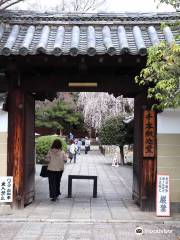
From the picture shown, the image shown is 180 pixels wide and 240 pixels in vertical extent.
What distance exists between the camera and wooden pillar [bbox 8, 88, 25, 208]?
36.7 feet

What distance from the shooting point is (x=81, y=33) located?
11.0 meters

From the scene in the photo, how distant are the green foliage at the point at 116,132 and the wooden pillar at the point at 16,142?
59.2 feet

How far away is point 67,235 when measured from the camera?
8.61 metres

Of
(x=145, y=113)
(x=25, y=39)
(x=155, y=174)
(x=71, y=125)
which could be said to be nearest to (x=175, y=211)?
(x=155, y=174)

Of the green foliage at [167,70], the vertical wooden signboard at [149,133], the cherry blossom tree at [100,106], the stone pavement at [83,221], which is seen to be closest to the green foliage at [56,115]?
the cherry blossom tree at [100,106]

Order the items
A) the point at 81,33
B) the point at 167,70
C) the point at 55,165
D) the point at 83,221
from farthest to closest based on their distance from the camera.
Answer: the point at 55,165 < the point at 81,33 < the point at 83,221 < the point at 167,70

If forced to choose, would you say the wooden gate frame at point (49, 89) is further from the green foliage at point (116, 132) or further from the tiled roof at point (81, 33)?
the green foliage at point (116, 132)

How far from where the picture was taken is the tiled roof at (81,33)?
968 cm

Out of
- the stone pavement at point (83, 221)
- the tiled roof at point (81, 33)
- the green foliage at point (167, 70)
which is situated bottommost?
the stone pavement at point (83, 221)

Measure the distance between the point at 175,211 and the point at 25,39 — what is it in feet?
18.4

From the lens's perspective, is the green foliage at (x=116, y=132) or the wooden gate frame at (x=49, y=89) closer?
the wooden gate frame at (x=49, y=89)

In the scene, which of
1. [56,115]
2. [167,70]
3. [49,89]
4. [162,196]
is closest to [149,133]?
[162,196]

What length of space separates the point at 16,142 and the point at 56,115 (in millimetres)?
38186

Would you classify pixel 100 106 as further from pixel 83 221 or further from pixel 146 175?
pixel 83 221
